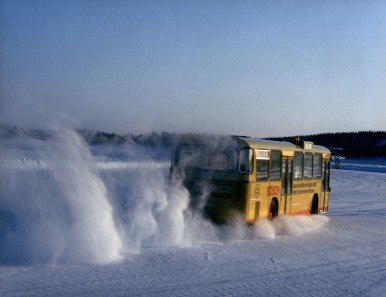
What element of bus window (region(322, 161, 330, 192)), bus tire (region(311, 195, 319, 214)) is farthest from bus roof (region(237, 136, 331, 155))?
bus tire (region(311, 195, 319, 214))

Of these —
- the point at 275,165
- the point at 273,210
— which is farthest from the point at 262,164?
the point at 273,210

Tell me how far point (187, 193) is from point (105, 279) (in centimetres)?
617

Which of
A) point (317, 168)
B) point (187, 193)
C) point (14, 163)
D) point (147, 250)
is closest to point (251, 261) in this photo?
point (147, 250)

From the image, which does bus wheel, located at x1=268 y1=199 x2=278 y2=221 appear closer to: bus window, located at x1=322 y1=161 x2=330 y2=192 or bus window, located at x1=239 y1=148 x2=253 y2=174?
bus window, located at x1=239 y1=148 x2=253 y2=174

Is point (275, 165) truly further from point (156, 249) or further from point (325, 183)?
point (325, 183)

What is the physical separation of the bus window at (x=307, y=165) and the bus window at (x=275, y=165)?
2.76m

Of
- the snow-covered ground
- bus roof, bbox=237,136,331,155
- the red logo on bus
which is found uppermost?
bus roof, bbox=237,136,331,155

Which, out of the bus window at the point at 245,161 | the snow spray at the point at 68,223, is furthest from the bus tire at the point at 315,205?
the snow spray at the point at 68,223

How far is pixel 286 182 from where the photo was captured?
16.3 m

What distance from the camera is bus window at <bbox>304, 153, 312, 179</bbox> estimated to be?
59.5 ft

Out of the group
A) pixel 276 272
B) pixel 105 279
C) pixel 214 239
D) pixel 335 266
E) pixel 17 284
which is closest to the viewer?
pixel 17 284

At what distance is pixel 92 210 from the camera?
10.7 m

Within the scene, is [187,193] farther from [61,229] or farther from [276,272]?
[276,272]

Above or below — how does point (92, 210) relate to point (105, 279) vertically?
above
